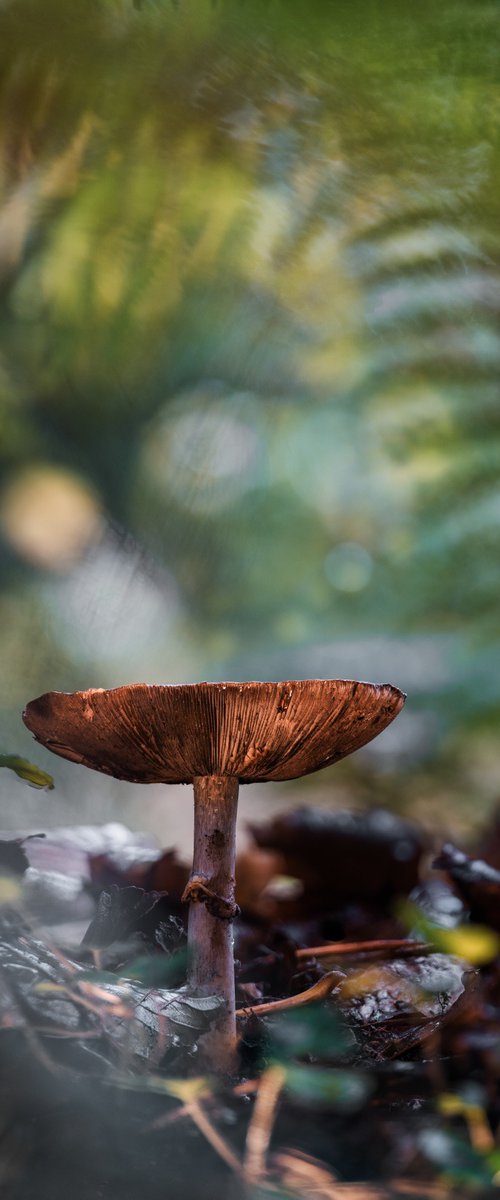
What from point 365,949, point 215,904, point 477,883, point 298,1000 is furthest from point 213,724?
point 477,883

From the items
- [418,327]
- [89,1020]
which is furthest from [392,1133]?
[418,327]

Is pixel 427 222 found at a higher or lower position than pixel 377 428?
higher

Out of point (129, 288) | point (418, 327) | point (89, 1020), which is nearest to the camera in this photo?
point (89, 1020)

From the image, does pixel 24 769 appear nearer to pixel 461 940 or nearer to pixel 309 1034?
pixel 309 1034

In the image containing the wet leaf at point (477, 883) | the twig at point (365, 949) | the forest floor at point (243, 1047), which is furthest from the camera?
the wet leaf at point (477, 883)

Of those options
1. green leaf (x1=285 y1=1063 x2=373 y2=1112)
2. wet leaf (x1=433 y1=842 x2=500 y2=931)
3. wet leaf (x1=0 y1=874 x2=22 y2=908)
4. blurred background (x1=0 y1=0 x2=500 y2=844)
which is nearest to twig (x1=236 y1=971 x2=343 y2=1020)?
green leaf (x1=285 y1=1063 x2=373 y2=1112)

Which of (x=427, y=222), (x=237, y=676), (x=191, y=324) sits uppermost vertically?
(x=427, y=222)

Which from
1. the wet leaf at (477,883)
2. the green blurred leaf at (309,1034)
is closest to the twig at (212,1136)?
the green blurred leaf at (309,1034)

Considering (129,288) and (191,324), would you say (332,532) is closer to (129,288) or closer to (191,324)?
(191,324)

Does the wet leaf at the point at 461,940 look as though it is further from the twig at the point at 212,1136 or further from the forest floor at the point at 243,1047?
the twig at the point at 212,1136
